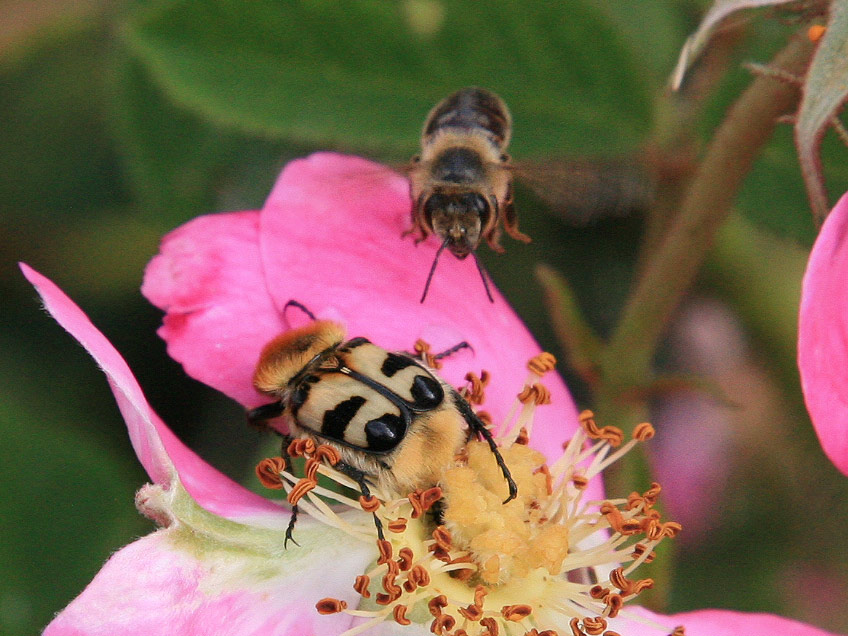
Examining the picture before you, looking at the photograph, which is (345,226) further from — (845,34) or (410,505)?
(845,34)

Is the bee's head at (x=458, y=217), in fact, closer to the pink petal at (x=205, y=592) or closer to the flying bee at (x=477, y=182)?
the flying bee at (x=477, y=182)

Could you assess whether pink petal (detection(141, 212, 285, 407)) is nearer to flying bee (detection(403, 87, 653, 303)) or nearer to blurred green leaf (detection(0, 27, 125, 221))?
flying bee (detection(403, 87, 653, 303))

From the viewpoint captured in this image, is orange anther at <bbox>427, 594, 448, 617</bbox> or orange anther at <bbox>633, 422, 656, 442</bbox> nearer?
orange anther at <bbox>427, 594, 448, 617</bbox>

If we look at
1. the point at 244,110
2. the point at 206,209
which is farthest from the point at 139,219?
the point at 244,110

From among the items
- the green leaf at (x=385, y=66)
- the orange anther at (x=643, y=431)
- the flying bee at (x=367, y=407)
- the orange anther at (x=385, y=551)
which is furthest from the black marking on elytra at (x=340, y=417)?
the green leaf at (x=385, y=66)

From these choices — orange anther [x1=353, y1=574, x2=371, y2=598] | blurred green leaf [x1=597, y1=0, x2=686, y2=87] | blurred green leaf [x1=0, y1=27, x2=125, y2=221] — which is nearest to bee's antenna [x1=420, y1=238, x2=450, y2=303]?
orange anther [x1=353, y1=574, x2=371, y2=598]
